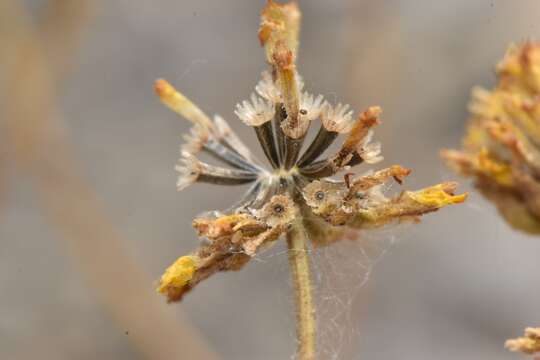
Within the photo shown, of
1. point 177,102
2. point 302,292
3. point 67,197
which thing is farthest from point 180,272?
point 67,197

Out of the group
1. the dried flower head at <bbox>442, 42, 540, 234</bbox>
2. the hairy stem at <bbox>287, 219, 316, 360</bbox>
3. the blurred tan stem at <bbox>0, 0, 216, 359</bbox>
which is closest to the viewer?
the hairy stem at <bbox>287, 219, 316, 360</bbox>

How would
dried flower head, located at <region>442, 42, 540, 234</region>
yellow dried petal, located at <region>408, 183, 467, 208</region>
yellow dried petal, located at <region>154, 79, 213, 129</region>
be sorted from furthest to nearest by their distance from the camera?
1. dried flower head, located at <region>442, 42, 540, 234</region>
2. yellow dried petal, located at <region>154, 79, 213, 129</region>
3. yellow dried petal, located at <region>408, 183, 467, 208</region>

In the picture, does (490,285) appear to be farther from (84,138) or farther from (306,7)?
(84,138)

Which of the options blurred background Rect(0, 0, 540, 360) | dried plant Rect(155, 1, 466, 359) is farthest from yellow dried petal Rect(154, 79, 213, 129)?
blurred background Rect(0, 0, 540, 360)

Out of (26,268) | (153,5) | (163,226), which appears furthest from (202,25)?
(26,268)

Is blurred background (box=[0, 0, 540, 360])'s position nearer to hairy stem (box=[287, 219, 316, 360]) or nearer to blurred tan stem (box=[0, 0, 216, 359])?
blurred tan stem (box=[0, 0, 216, 359])

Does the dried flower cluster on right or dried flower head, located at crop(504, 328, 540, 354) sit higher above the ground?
the dried flower cluster on right

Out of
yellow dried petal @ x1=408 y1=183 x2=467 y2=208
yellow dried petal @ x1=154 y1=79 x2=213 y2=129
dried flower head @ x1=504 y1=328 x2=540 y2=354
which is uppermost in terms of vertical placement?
yellow dried petal @ x1=154 y1=79 x2=213 y2=129

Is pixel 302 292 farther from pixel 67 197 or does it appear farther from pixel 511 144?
pixel 67 197

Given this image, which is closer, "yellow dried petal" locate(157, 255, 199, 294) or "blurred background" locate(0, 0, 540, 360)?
"yellow dried petal" locate(157, 255, 199, 294)
